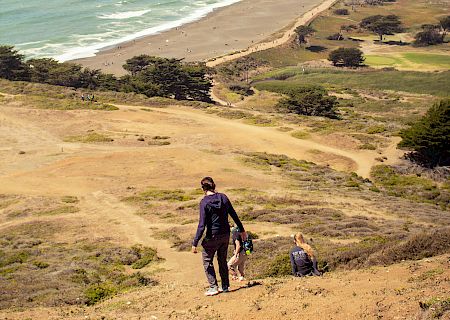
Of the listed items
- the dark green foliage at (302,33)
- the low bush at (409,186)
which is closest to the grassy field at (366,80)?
the dark green foliage at (302,33)

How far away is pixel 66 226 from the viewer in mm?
26594

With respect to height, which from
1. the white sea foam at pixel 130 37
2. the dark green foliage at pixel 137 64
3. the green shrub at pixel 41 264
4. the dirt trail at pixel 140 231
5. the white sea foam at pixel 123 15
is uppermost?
the white sea foam at pixel 123 15

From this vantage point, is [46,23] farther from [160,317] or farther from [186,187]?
[160,317]

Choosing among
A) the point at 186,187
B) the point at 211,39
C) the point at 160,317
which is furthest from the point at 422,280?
the point at 211,39

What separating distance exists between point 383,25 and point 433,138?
316ft

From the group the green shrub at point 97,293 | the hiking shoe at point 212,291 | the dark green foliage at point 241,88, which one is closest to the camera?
the hiking shoe at point 212,291

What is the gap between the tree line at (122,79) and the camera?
245ft

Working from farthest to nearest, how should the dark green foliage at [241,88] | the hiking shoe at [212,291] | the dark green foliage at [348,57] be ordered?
the dark green foliage at [348,57], the dark green foliage at [241,88], the hiking shoe at [212,291]

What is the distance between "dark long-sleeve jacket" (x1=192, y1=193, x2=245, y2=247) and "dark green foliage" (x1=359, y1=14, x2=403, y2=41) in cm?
13270

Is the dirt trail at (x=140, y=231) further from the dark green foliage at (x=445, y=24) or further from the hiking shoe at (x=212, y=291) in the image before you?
the dark green foliage at (x=445, y=24)

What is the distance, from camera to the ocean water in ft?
370

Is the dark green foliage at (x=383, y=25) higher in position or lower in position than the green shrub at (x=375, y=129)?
higher

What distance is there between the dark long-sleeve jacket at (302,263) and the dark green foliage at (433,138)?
34955 mm

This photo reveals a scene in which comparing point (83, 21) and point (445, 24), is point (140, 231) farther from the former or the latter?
point (445, 24)
